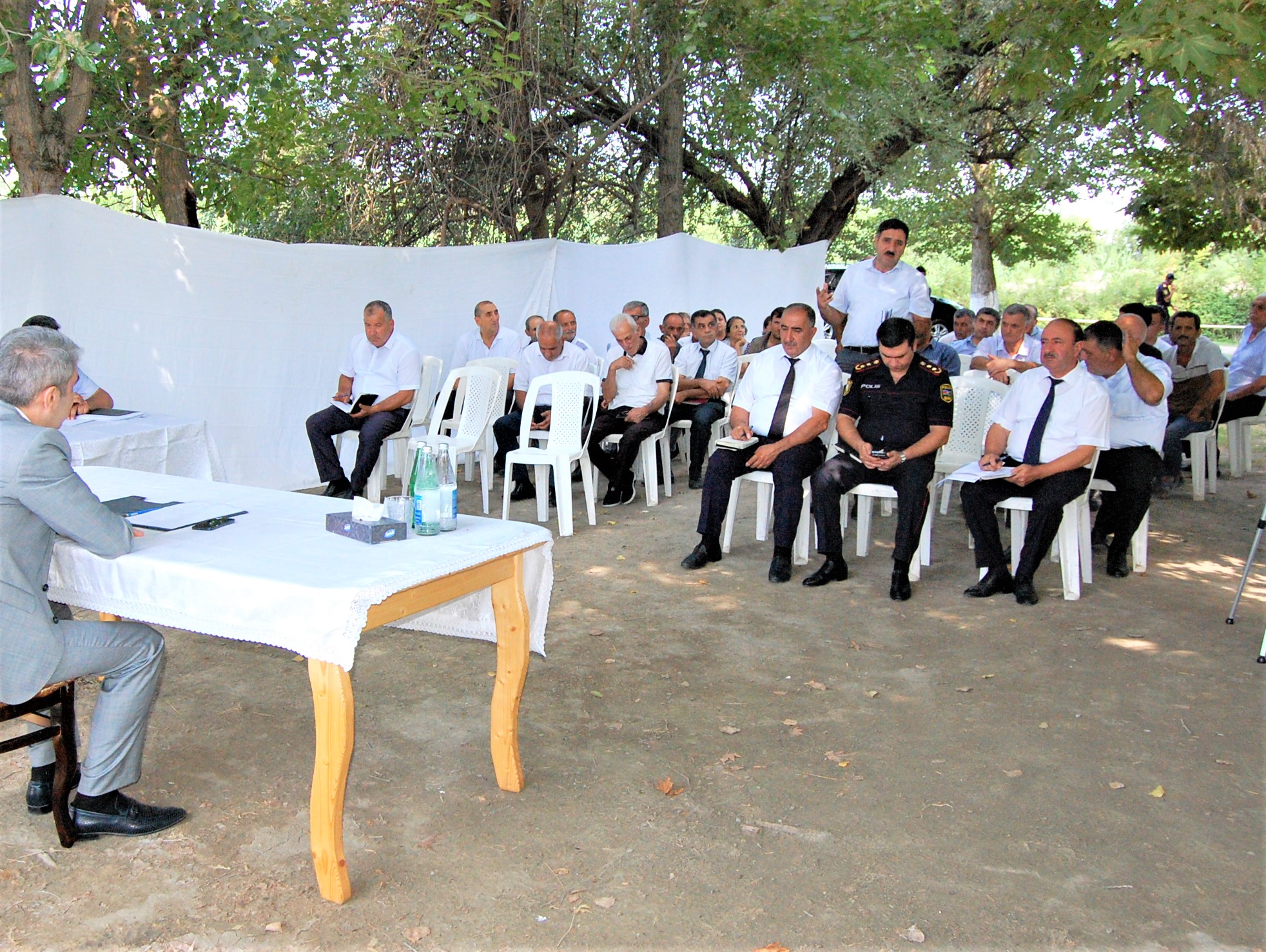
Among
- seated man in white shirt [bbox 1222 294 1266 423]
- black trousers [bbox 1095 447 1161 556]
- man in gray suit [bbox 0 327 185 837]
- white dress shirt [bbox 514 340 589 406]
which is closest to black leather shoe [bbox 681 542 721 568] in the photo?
black trousers [bbox 1095 447 1161 556]

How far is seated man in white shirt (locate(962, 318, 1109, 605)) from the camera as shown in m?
5.04

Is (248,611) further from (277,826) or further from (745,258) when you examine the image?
(745,258)

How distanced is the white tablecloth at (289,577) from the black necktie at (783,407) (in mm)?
2996

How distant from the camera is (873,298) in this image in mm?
6219

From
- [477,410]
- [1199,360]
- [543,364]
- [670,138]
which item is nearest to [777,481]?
[477,410]

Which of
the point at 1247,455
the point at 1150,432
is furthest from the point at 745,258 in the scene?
the point at 1150,432

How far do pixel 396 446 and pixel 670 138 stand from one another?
18.9 feet

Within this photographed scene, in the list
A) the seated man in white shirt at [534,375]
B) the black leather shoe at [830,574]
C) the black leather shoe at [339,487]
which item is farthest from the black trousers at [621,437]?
the black leather shoe at [830,574]

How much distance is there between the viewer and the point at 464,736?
3.40 metres

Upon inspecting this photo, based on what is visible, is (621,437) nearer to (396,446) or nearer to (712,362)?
(712,362)

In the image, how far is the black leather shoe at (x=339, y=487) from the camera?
6832 mm

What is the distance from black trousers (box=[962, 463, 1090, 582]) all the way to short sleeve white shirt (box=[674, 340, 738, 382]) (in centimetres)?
326

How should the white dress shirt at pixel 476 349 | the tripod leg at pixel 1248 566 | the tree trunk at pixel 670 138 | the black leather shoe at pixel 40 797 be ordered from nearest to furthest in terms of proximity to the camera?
the black leather shoe at pixel 40 797 < the tripod leg at pixel 1248 566 < the white dress shirt at pixel 476 349 < the tree trunk at pixel 670 138

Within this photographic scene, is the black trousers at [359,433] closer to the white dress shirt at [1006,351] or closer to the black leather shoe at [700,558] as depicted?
the black leather shoe at [700,558]
